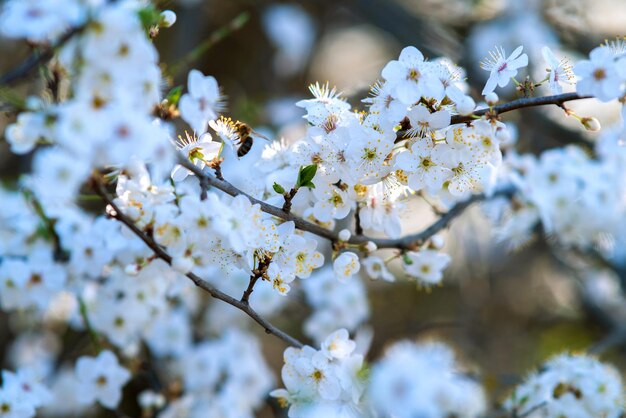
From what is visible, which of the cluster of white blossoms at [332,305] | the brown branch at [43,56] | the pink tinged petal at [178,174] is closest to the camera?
the brown branch at [43,56]

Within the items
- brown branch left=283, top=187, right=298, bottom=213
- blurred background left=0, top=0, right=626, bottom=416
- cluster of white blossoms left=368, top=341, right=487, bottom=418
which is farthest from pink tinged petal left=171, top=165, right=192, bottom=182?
blurred background left=0, top=0, right=626, bottom=416

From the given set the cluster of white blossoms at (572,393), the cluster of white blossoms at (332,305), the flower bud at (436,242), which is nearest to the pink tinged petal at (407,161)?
the flower bud at (436,242)

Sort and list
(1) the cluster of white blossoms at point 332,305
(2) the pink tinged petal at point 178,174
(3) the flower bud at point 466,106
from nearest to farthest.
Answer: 1. (3) the flower bud at point 466,106
2. (2) the pink tinged petal at point 178,174
3. (1) the cluster of white blossoms at point 332,305

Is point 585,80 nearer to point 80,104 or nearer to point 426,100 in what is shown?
point 426,100

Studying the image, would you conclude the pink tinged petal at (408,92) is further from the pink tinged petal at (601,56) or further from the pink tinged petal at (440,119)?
the pink tinged petal at (601,56)

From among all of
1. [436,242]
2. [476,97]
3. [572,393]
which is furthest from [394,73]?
[476,97]

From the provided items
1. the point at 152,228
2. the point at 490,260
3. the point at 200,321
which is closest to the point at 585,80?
the point at 152,228
